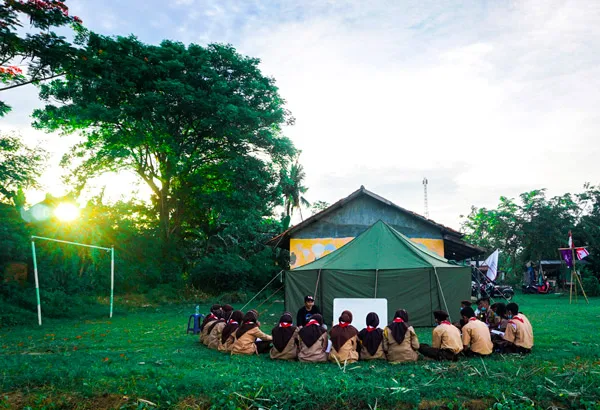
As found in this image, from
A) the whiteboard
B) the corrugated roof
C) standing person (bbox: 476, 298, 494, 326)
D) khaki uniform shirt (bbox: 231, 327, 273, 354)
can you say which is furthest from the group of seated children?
the corrugated roof

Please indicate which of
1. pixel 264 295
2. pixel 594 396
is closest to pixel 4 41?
pixel 594 396

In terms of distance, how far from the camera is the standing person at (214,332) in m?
9.41

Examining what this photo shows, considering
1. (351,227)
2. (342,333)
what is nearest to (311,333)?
(342,333)

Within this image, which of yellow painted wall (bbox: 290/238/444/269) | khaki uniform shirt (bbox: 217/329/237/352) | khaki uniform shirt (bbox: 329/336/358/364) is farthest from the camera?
yellow painted wall (bbox: 290/238/444/269)

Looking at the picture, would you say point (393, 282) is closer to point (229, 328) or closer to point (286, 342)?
point (286, 342)

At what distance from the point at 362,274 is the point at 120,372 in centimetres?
789

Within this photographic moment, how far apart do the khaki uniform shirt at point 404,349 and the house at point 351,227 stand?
12.0 metres

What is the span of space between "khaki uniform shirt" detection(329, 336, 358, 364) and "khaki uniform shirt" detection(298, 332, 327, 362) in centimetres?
15

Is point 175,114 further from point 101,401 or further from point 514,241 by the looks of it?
point 514,241

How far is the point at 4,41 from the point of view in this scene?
1195 cm

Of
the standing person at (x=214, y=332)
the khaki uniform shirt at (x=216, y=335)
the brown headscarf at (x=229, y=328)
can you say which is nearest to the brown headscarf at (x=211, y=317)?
the standing person at (x=214, y=332)

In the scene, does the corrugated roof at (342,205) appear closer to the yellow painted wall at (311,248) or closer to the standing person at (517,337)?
the yellow painted wall at (311,248)

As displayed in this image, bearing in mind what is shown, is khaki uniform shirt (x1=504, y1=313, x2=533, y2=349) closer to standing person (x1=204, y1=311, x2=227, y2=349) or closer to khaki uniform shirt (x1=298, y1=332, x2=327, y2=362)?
khaki uniform shirt (x1=298, y1=332, x2=327, y2=362)

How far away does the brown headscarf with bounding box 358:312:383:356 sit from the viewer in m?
7.89
